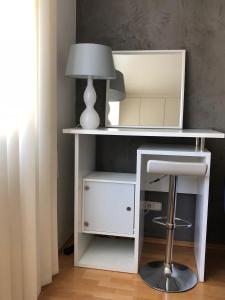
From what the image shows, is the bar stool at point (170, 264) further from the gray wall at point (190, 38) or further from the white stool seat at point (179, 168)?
the gray wall at point (190, 38)

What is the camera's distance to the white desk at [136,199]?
1.85 metres

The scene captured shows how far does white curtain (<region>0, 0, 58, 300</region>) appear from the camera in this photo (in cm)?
137

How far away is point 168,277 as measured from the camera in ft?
6.31

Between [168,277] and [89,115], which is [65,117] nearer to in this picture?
[89,115]

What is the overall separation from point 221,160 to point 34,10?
1.66 m

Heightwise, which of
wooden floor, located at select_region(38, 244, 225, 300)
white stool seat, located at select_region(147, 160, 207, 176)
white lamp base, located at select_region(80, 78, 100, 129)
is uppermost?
white lamp base, located at select_region(80, 78, 100, 129)

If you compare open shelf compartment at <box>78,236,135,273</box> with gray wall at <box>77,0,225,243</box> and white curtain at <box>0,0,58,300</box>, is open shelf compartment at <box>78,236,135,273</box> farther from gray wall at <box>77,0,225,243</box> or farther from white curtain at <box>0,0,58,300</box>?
gray wall at <box>77,0,225,243</box>

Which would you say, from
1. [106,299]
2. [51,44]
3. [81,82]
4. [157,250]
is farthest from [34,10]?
[157,250]

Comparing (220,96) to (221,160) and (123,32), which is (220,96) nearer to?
(221,160)

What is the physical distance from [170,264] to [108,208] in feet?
1.77

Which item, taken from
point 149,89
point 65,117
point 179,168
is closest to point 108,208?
point 179,168

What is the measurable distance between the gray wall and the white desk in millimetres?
297

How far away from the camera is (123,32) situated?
2.37 metres

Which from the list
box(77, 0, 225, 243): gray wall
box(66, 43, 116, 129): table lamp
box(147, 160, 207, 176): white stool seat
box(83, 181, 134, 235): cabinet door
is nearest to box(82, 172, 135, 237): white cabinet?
box(83, 181, 134, 235): cabinet door
